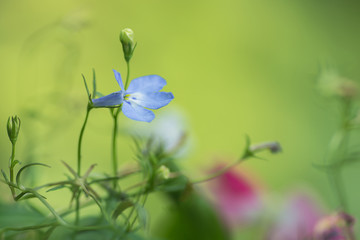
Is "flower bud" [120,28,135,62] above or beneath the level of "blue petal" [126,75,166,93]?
above

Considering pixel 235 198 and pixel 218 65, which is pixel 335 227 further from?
pixel 218 65

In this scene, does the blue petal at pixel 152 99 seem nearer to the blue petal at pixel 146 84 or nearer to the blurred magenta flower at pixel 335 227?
the blue petal at pixel 146 84

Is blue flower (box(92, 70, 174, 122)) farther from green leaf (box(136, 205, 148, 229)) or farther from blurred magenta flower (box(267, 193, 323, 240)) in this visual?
blurred magenta flower (box(267, 193, 323, 240))

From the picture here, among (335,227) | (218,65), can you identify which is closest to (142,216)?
(335,227)

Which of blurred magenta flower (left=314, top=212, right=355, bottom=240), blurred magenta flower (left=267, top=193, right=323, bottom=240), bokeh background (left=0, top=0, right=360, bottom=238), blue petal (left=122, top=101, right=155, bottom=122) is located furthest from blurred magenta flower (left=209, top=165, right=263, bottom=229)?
bokeh background (left=0, top=0, right=360, bottom=238)

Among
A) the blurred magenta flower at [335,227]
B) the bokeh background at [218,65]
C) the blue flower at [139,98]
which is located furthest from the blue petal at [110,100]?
the bokeh background at [218,65]

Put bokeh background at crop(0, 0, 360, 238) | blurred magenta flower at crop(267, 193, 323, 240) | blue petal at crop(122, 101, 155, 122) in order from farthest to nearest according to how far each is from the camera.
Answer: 1. bokeh background at crop(0, 0, 360, 238)
2. blurred magenta flower at crop(267, 193, 323, 240)
3. blue petal at crop(122, 101, 155, 122)

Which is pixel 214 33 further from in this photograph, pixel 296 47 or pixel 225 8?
pixel 296 47
